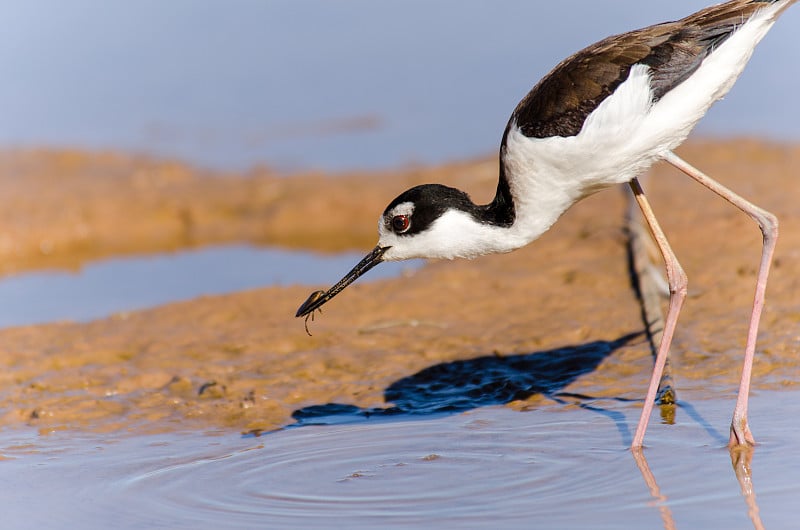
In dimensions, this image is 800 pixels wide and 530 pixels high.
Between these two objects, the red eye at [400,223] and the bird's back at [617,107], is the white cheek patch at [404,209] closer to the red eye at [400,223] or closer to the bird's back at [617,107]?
the red eye at [400,223]

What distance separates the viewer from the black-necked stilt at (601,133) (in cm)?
466

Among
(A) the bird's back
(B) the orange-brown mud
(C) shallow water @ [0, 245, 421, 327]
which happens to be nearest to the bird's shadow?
(B) the orange-brown mud

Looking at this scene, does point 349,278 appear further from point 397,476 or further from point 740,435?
point 740,435

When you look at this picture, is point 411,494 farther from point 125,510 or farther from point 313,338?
point 313,338

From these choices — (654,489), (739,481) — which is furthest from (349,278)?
(739,481)

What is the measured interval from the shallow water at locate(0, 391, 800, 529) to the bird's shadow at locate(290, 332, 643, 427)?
159 mm

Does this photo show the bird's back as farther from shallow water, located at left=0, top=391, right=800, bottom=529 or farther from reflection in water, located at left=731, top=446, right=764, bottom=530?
reflection in water, located at left=731, top=446, right=764, bottom=530

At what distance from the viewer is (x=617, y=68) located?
4.76 meters

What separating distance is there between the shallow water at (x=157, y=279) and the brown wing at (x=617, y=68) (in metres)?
3.26

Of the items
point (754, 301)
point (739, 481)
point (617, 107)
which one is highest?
point (617, 107)

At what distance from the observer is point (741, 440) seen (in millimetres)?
4488

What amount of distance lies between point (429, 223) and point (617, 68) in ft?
3.32

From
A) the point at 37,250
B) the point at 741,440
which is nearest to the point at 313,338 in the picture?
the point at 741,440

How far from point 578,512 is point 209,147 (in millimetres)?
9690
